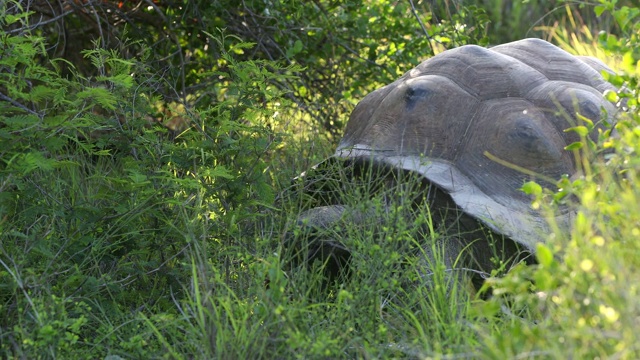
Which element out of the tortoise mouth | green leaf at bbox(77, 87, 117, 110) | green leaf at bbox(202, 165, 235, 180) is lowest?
the tortoise mouth

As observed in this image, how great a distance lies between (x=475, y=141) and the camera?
3.10 metres

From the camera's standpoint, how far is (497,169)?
3.04 meters

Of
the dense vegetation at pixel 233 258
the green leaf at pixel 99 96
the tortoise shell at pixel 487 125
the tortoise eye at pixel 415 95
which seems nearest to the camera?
the dense vegetation at pixel 233 258

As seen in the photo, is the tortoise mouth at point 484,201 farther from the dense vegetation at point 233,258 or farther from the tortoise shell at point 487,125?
the dense vegetation at point 233,258

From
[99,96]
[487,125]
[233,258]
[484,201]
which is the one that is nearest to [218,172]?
[233,258]

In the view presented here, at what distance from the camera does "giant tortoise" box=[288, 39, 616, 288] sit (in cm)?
287

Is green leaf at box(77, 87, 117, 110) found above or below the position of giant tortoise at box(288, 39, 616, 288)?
above

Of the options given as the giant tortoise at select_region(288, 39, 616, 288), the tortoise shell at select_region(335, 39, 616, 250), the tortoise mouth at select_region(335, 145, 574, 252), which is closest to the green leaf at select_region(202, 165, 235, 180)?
the giant tortoise at select_region(288, 39, 616, 288)

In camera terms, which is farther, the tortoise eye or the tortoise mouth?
the tortoise eye

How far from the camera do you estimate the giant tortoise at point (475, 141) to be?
287 centimetres

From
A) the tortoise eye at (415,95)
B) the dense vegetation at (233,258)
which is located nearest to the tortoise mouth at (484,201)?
the dense vegetation at (233,258)

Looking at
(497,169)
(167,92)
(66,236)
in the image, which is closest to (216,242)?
(66,236)

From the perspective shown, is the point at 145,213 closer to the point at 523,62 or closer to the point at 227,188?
the point at 227,188

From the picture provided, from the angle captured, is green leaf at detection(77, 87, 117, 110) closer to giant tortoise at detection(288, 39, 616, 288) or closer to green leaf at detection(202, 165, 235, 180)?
green leaf at detection(202, 165, 235, 180)
